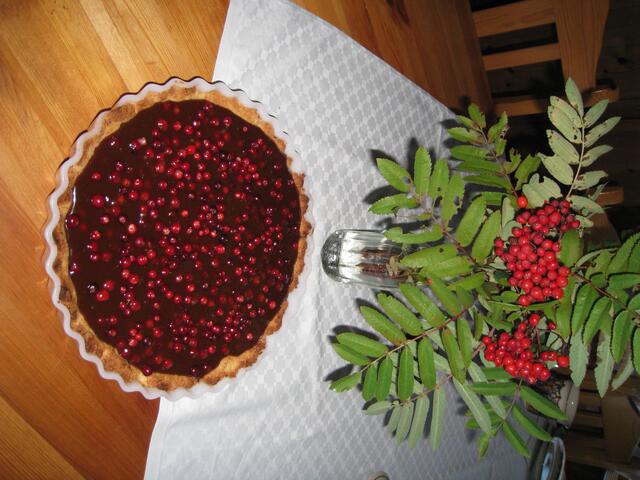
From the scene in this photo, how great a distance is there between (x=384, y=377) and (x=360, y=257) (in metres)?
0.34

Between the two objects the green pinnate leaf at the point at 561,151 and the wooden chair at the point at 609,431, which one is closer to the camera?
the green pinnate leaf at the point at 561,151

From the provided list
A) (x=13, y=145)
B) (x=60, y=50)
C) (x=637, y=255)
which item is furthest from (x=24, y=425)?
(x=637, y=255)

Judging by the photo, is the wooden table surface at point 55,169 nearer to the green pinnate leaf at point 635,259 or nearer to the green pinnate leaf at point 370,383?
the green pinnate leaf at point 370,383

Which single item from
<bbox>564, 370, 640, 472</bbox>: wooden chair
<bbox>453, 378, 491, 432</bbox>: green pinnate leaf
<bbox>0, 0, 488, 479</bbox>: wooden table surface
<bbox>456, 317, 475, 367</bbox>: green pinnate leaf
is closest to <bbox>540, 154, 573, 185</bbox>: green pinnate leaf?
<bbox>456, 317, 475, 367</bbox>: green pinnate leaf

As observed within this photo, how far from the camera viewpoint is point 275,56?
1.04m

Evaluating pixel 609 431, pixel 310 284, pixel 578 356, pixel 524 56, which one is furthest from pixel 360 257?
pixel 609 431

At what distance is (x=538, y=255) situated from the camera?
753 millimetres

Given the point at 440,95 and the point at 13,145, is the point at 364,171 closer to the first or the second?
the point at 440,95

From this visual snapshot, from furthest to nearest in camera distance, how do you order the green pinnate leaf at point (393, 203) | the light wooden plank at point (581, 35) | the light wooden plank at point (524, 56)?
the light wooden plank at point (524, 56) → the light wooden plank at point (581, 35) → the green pinnate leaf at point (393, 203)

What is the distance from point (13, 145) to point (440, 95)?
1181 mm

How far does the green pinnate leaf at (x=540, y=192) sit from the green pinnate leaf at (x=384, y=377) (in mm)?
387

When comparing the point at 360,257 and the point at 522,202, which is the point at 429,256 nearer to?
the point at 522,202

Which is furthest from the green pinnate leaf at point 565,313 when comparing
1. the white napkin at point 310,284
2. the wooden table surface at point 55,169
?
the wooden table surface at point 55,169

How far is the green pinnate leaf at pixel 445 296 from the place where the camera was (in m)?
0.81
